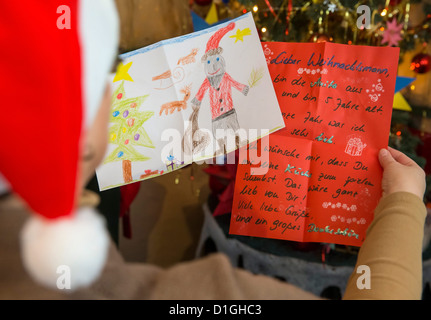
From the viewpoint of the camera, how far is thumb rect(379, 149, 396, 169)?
68 centimetres

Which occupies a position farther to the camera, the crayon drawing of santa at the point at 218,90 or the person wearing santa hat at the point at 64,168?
the crayon drawing of santa at the point at 218,90

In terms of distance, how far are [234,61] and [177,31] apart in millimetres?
1446

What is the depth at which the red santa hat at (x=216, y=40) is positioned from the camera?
71cm

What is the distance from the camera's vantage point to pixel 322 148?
2.40 feet

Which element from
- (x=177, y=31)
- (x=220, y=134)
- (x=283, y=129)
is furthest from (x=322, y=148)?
(x=177, y=31)

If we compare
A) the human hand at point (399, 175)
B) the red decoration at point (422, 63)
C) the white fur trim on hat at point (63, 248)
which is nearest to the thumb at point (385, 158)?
the human hand at point (399, 175)

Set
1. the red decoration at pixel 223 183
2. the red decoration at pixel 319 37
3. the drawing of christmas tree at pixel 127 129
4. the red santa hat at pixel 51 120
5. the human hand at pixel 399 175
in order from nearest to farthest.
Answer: the red santa hat at pixel 51 120 → the human hand at pixel 399 175 → the drawing of christmas tree at pixel 127 129 → the red decoration at pixel 319 37 → the red decoration at pixel 223 183

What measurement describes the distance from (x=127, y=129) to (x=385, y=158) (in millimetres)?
522

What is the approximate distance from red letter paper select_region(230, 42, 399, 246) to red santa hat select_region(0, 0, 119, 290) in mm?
478

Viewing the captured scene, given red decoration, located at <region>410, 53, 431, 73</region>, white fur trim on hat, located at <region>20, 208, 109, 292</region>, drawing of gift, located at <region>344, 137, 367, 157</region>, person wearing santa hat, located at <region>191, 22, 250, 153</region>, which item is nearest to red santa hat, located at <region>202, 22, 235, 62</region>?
person wearing santa hat, located at <region>191, 22, 250, 153</region>

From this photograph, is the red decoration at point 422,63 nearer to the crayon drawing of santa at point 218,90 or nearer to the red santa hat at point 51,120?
the crayon drawing of santa at point 218,90

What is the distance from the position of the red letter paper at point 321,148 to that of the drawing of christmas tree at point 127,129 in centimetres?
23

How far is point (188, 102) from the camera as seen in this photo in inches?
28.9

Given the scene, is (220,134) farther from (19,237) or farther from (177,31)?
(177,31)
